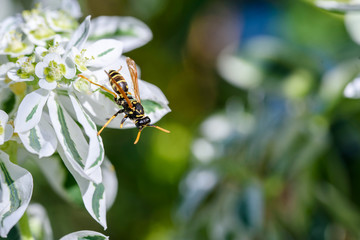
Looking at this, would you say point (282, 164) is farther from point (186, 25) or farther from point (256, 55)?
point (186, 25)

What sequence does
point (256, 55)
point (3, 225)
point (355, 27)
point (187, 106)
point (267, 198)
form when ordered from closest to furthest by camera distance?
point (3, 225) < point (355, 27) < point (267, 198) < point (256, 55) < point (187, 106)

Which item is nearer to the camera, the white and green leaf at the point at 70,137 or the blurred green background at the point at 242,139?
the white and green leaf at the point at 70,137

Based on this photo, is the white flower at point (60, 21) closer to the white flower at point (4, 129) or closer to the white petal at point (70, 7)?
the white petal at point (70, 7)

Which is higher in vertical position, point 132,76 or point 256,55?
point 132,76

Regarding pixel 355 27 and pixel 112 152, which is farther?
pixel 112 152

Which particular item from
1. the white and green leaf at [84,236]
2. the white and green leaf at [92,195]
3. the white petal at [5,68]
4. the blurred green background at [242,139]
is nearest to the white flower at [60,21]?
the white petal at [5,68]

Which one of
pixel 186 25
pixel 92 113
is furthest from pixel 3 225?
pixel 186 25

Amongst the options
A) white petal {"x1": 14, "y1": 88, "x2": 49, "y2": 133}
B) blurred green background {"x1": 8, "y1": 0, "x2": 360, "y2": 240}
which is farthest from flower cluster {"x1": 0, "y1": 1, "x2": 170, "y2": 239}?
blurred green background {"x1": 8, "y1": 0, "x2": 360, "y2": 240}
